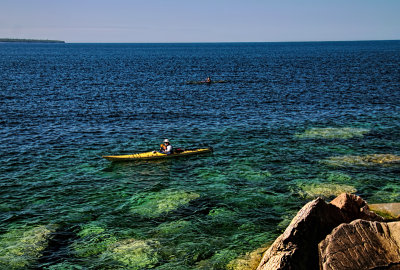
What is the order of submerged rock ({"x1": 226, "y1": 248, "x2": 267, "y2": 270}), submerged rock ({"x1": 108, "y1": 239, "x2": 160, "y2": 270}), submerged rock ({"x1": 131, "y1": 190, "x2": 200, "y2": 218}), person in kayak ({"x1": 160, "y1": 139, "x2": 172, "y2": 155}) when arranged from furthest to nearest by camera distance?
person in kayak ({"x1": 160, "y1": 139, "x2": 172, "y2": 155}) → submerged rock ({"x1": 131, "y1": 190, "x2": 200, "y2": 218}) → submerged rock ({"x1": 108, "y1": 239, "x2": 160, "y2": 270}) → submerged rock ({"x1": 226, "y1": 248, "x2": 267, "y2": 270})

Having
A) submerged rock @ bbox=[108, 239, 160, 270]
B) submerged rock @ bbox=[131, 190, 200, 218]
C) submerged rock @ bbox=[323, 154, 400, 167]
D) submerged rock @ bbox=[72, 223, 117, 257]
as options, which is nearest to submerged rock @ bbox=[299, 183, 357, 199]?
submerged rock @ bbox=[323, 154, 400, 167]

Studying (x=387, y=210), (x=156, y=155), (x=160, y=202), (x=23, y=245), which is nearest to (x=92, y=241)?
(x=23, y=245)

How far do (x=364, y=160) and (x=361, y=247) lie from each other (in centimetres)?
2064

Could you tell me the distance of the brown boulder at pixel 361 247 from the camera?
1224 cm

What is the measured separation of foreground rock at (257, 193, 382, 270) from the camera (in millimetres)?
12812

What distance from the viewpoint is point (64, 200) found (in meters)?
24.6

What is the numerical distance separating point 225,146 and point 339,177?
39.8 ft

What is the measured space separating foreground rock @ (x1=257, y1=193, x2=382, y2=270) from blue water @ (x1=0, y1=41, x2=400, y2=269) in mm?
4345

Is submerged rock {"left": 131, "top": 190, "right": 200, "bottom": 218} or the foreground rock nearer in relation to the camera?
the foreground rock

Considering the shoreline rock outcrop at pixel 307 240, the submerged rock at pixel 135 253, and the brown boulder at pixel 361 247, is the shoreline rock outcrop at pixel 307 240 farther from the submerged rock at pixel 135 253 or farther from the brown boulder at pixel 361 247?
the submerged rock at pixel 135 253

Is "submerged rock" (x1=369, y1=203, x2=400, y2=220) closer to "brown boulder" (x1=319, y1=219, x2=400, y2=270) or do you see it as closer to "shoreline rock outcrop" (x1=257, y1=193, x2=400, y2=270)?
"shoreline rock outcrop" (x1=257, y1=193, x2=400, y2=270)

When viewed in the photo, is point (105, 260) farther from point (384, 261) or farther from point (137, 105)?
point (137, 105)

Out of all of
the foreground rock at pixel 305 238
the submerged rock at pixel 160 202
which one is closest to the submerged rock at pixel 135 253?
the submerged rock at pixel 160 202

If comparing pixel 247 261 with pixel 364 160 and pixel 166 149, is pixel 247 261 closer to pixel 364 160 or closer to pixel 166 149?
pixel 166 149
